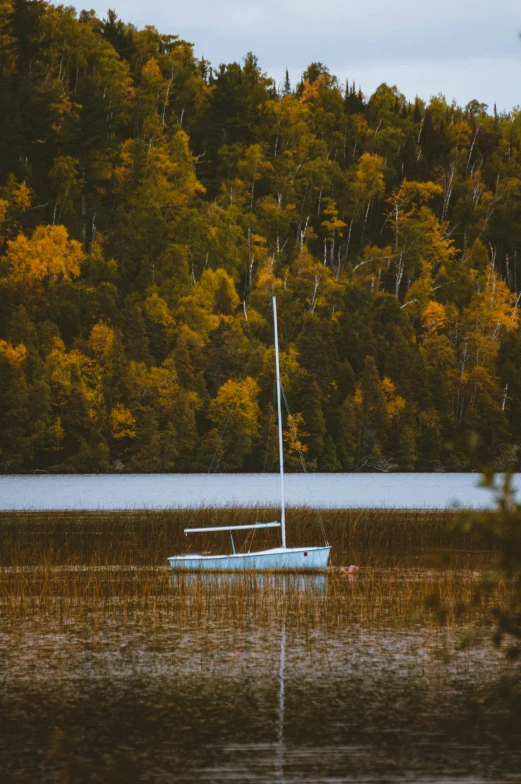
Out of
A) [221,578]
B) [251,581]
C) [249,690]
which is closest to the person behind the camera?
[249,690]

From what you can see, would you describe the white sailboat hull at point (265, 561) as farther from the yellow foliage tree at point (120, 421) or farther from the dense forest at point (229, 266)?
the yellow foliage tree at point (120, 421)

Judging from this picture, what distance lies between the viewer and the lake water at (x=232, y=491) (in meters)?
60.2

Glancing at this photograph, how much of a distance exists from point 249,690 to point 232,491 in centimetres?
6522

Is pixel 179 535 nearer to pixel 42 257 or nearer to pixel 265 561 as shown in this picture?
pixel 265 561

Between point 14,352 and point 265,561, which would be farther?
point 14,352

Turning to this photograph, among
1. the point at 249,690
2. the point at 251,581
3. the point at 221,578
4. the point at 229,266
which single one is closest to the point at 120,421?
the point at 229,266

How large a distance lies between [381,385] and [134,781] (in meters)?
101

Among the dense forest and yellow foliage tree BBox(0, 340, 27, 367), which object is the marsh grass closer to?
yellow foliage tree BBox(0, 340, 27, 367)

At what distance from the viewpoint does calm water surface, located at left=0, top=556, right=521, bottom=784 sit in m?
11.8

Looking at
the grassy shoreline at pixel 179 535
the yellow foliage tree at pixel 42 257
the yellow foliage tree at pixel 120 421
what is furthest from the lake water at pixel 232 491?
the yellow foliage tree at pixel 42 257

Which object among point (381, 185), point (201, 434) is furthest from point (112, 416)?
point (381, 185)

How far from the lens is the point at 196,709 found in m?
14.1

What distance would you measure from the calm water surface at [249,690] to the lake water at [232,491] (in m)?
31.6

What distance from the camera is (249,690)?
15.2 metres
